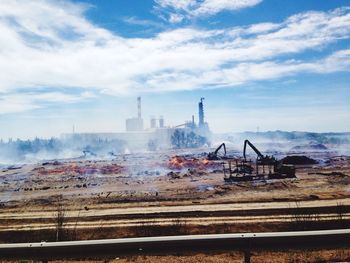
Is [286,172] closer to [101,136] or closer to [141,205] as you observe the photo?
[141,205]

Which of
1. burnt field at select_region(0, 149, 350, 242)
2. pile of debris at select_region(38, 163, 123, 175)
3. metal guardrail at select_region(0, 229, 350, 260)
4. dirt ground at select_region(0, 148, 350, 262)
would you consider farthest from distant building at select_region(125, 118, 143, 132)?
metal guardrail at select_region(0, 229, 350, 260)

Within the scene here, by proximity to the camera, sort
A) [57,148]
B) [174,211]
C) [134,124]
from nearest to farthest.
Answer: [174,211]
[57,148]
[134,124]

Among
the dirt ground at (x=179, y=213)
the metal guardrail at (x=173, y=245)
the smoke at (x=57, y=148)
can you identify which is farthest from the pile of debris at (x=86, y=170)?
the smoke at (x=57, y=148)

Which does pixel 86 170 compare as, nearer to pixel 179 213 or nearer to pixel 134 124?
pixel 179 213

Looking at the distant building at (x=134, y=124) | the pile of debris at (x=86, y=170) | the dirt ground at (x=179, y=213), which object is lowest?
the pile of debris at (x=86, y=170)

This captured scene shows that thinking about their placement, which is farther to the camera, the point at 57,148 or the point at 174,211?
the point at 57,148

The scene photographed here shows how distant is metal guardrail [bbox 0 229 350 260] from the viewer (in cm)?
369

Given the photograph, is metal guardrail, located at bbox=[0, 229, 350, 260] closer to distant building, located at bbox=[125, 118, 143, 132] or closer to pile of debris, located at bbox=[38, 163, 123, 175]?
pile of debris, located at bbox=[38, 163, 123, 175]

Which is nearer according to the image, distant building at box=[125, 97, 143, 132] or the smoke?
the smoke

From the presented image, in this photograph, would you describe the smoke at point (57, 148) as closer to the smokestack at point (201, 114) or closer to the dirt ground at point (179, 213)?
the smokestack at point (201, 114)

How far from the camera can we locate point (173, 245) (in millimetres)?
3693

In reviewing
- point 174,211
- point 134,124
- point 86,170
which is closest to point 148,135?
point 134,124

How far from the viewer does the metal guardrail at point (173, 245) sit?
369 centimetres

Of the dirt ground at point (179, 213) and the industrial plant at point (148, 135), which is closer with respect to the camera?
the dirt ground at point (179, 213)
